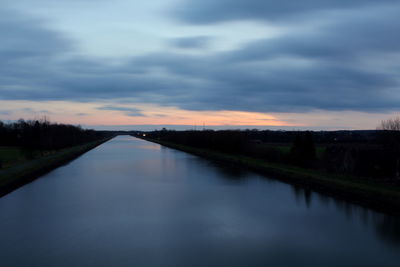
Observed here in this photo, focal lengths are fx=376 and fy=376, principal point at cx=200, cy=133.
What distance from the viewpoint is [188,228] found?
30.7ft

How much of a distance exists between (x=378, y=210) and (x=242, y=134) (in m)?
24.9

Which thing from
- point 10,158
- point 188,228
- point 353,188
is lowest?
point 188,228

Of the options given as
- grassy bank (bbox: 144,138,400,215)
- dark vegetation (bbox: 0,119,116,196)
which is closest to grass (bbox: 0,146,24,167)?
dark vegetation (bbox: 0,119,116,196)

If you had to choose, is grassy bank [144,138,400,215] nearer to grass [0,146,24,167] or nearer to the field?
the field

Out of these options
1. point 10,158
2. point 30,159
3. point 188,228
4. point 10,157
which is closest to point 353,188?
point 188,228

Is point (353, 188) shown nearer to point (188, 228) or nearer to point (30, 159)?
point (188, 228)

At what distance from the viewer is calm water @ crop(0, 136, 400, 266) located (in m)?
7.21

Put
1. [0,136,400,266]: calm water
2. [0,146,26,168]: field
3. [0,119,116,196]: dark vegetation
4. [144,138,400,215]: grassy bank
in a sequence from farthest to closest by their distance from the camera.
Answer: [0,146,26,168]: field → [0,119,116,196]: dark vegetation → [144,138,400,215]: grassy bank → [0,136,400,266]: calm water

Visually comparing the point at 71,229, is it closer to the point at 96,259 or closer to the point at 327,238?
the point at 96,259

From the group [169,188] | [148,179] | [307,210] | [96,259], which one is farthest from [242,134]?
[96,259]

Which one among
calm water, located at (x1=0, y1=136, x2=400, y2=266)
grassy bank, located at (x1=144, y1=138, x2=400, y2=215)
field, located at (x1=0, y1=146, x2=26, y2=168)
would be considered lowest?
calm water, located at (x1=0, y1=136, x2=400, y2=266)

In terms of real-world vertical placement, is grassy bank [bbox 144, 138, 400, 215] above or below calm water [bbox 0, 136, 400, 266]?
above

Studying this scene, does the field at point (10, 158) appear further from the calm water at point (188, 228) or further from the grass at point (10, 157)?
the calm water at point (188, 228)

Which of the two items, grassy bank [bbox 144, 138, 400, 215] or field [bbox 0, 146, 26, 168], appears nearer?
grassy bank [bbox 144, 138, 400, 215]
